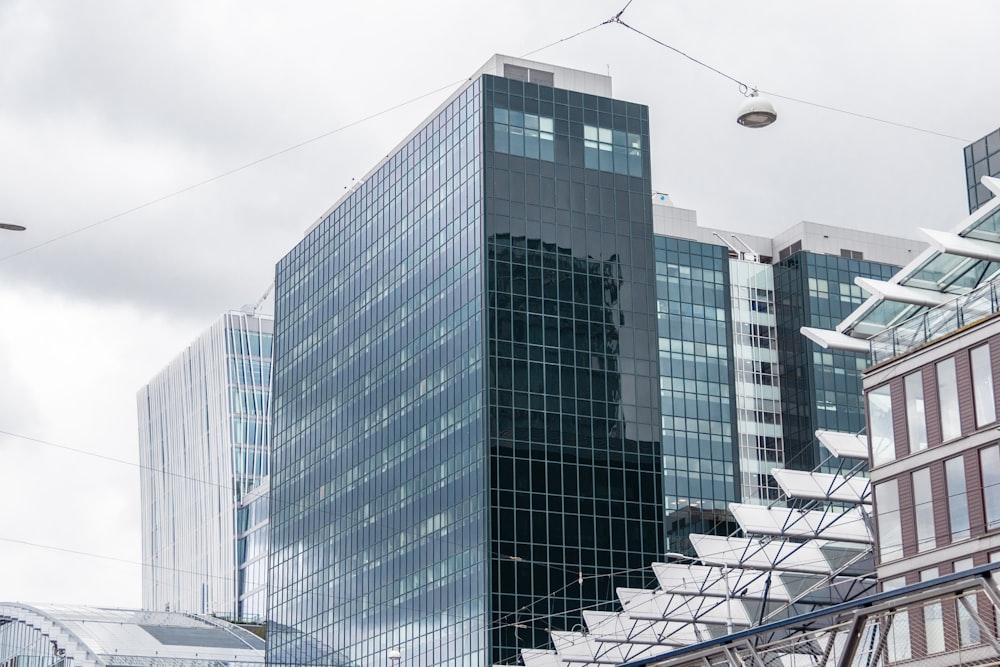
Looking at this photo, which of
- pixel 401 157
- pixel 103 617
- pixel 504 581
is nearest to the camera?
pixel 504 581

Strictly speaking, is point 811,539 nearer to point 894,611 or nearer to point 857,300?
point 894,611

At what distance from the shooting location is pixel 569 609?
376ft

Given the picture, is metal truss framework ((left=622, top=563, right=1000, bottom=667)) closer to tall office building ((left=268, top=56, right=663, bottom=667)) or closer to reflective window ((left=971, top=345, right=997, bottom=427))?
reflective window ((left=971, top=345, right=997, bottom=427))

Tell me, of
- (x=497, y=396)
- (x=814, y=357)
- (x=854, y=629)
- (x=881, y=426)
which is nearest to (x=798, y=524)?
(x=881, y=426)

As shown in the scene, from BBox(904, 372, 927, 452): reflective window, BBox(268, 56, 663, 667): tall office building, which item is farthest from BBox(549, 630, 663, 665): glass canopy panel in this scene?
BBox(268, 56, 663, 667): tall office building

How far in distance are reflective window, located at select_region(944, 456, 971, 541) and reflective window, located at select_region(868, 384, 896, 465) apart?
309 cm

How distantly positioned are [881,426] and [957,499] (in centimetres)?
524

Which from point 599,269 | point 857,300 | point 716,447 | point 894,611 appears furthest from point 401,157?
point 894,611

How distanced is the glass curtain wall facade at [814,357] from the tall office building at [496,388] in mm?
37853

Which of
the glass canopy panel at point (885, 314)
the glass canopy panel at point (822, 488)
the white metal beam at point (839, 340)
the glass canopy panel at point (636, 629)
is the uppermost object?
the glass canopy panel at point (885, 314)

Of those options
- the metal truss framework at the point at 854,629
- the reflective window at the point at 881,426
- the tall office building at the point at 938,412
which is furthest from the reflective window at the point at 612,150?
the metal truss framework at the point at 854,629

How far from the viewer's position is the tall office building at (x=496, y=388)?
4564 inches

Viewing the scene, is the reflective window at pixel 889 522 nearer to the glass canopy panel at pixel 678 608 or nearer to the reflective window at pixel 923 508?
the reflective window at pixel 923 508

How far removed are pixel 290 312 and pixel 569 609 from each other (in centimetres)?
5342
